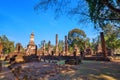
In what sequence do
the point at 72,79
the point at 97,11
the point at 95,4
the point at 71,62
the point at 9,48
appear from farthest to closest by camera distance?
the point at 9,48, the point at 71,62, the point at 97,11, the point at 95,4, the point at 72,79

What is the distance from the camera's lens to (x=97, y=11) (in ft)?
43.6

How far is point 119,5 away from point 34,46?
27017mm

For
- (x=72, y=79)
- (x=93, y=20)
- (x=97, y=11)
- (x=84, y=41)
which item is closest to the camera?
(x=72, y=79)

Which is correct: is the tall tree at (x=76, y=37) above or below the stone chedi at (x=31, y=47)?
above

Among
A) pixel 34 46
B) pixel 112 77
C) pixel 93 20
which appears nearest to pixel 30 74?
pixel 112 77

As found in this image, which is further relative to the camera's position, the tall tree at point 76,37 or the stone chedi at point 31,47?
the tall tree at point 76,37

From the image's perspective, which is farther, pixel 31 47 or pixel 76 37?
pixel 76 37

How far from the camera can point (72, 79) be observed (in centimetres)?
1139

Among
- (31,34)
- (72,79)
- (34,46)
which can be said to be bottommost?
(72,79)

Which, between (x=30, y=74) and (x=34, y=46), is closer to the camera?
(x=30, y=74)

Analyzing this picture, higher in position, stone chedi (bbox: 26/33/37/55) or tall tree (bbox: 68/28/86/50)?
tall tree (bbox: 68/28/86/50)

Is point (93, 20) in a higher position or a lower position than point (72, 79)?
higher

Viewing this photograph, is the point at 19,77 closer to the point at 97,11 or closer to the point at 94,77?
the point at 94,77

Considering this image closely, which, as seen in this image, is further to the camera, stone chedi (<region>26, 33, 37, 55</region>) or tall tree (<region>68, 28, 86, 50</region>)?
tall tree (<region>68, 28, 86, 50</region>)
